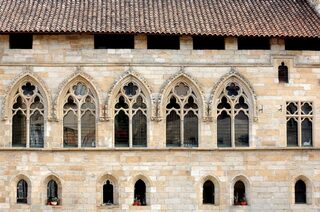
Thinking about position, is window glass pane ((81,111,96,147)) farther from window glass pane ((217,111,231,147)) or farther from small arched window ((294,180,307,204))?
small arched window ((294,180,307,204))

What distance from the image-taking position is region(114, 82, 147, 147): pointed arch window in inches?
948

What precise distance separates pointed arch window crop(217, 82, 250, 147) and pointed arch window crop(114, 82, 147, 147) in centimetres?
311

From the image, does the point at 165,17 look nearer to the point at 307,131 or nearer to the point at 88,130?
the point at 88,130

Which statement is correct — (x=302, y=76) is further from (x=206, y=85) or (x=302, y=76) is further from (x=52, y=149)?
(x=52, y=149)

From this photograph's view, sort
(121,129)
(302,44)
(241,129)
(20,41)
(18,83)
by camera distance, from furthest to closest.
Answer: (302,44), (241,129), (20,41), (121,129), (18,83)

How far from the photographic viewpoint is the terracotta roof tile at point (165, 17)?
23766mm

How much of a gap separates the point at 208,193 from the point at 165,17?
749 cm

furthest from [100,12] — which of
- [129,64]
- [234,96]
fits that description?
[234,96]

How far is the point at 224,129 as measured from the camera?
2441 cm

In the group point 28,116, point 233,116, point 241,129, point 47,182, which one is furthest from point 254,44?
point 47,182

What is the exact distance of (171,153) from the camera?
23922 millimetres

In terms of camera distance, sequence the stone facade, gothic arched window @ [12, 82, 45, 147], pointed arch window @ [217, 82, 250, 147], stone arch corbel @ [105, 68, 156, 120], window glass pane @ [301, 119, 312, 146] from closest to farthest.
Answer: the stone facade
stone arch corbel @ [105, 68, 156, 120]
gothic arched window @ [12, 82, 45, 147]
pointed arch window @ [217, 82, 250, 147]
window glass pane @ [301, 119, 312, 146]

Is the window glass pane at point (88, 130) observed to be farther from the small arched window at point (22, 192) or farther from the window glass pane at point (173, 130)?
the window glass pane at point (173, 130)

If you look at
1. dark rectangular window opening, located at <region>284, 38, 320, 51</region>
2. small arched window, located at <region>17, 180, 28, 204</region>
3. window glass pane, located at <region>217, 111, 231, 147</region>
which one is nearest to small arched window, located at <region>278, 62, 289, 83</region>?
dark rectangular window opening, located at <region>284, 38, 320, 51</region>
